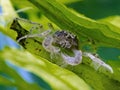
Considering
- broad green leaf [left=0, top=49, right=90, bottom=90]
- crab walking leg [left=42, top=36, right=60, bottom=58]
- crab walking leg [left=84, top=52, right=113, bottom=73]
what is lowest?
crab walking leg [left=42, top=36, right=60, bottom=58]

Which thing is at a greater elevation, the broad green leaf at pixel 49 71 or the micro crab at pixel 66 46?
the broad green leaf at pixel 49 71

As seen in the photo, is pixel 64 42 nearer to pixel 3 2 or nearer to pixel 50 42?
pixel 50 42

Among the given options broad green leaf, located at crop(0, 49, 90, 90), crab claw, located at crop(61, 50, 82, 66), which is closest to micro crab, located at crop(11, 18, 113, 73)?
crab claw, located at crop(61, 50, 82, 66)

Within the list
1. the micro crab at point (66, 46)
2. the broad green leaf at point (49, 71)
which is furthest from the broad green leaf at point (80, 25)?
the broad green leaf at point (49, 71)

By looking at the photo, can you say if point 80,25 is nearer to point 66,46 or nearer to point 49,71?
point 66,46

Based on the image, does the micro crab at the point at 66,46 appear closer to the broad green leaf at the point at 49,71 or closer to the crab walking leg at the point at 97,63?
the crab walking leg at the point at 97,63

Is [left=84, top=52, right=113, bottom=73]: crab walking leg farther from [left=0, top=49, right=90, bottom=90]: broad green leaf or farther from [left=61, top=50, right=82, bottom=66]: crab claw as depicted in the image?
[left=0, top=49, right=90, bottom=90]: broad green leaf
